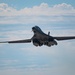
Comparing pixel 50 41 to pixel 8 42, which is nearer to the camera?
pixel 50 41

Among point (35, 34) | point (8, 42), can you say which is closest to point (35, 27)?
point (35, 34)

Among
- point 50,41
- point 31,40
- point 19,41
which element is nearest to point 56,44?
point 50,41

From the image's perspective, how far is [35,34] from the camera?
381ft

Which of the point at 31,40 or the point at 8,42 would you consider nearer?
the point at 31,40

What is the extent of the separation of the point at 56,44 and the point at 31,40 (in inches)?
408

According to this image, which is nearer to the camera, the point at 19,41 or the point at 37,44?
the point at 37,44

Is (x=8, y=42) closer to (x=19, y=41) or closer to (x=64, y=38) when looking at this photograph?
(x=19, y=41)

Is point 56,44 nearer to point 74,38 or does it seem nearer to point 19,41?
point 74,38

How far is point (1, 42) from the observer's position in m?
121

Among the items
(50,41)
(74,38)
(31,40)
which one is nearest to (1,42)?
(31,40)

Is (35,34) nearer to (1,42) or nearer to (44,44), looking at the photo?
(44,44)

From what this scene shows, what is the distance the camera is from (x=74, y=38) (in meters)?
118

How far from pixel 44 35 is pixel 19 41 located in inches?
627

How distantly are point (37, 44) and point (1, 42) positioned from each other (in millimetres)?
15602
